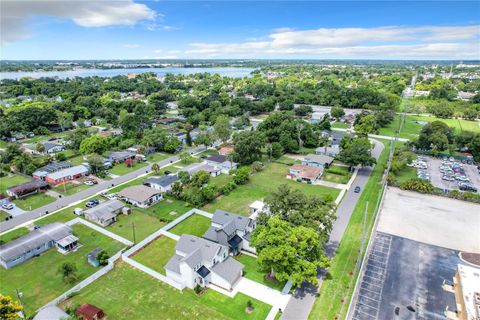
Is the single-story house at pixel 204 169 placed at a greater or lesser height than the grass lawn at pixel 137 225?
greater

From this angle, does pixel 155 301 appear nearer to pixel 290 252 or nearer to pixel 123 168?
pixel 290 252

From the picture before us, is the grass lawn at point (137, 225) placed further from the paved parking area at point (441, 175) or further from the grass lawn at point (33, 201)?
the paved parking area at point (441, 175)

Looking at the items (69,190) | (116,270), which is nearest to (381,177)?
(116,270)

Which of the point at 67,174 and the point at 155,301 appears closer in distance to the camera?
the point at 155,301

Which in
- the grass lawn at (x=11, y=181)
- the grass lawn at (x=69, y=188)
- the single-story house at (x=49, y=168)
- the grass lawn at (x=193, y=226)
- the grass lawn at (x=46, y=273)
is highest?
the single-story house at (x=49, y=168)

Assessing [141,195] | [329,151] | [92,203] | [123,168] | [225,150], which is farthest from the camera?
[225,150]

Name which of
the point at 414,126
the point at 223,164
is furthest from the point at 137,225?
the point at 414,126

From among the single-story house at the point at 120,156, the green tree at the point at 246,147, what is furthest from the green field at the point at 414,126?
the single-story house at the point at 120,156
